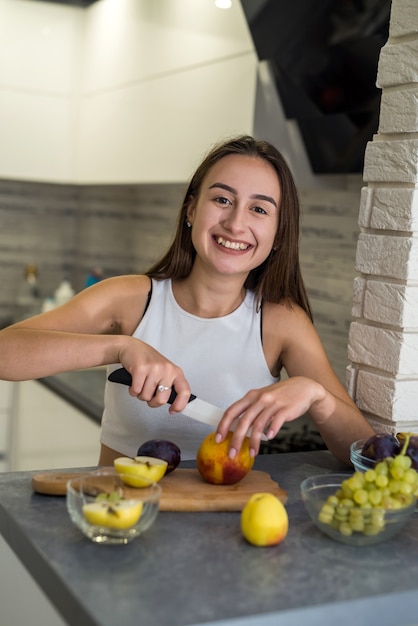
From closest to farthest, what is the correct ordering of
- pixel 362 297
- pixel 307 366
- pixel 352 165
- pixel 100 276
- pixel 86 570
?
pixel 86 570 < pixel 362 297 < pixel 307 366 < pixel 352 165 < pixel 100 276

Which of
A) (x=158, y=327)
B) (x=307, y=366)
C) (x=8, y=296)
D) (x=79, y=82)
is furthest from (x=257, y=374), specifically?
(x=8, y=296)

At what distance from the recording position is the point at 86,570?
96cm

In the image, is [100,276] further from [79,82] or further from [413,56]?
[413,56]

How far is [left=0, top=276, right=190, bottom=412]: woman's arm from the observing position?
1.30 meters

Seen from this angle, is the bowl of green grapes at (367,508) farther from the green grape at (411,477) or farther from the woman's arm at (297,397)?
the woman's arm at (297,397)

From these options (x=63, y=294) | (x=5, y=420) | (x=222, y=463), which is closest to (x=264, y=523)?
(x=222, y=463)

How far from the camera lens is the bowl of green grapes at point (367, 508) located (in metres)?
1.08

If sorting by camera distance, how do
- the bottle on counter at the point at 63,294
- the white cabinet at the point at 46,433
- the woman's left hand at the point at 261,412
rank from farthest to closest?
the bottle on counter at the point at 63,294 → the white cabinet at the point at 46,433 → the woman's left hand at the point at 261,412

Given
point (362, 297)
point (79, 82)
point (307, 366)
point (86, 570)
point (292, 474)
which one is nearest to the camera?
point (86, 570)

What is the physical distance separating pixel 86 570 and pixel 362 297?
786mm

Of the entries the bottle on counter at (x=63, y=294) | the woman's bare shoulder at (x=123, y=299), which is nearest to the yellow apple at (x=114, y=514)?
the woman's bare shoulder at (x=123, y=299)

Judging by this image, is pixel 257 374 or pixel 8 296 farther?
pixel 8 296

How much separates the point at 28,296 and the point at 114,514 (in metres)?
3.30

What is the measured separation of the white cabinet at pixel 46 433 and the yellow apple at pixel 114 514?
83.8 inches
